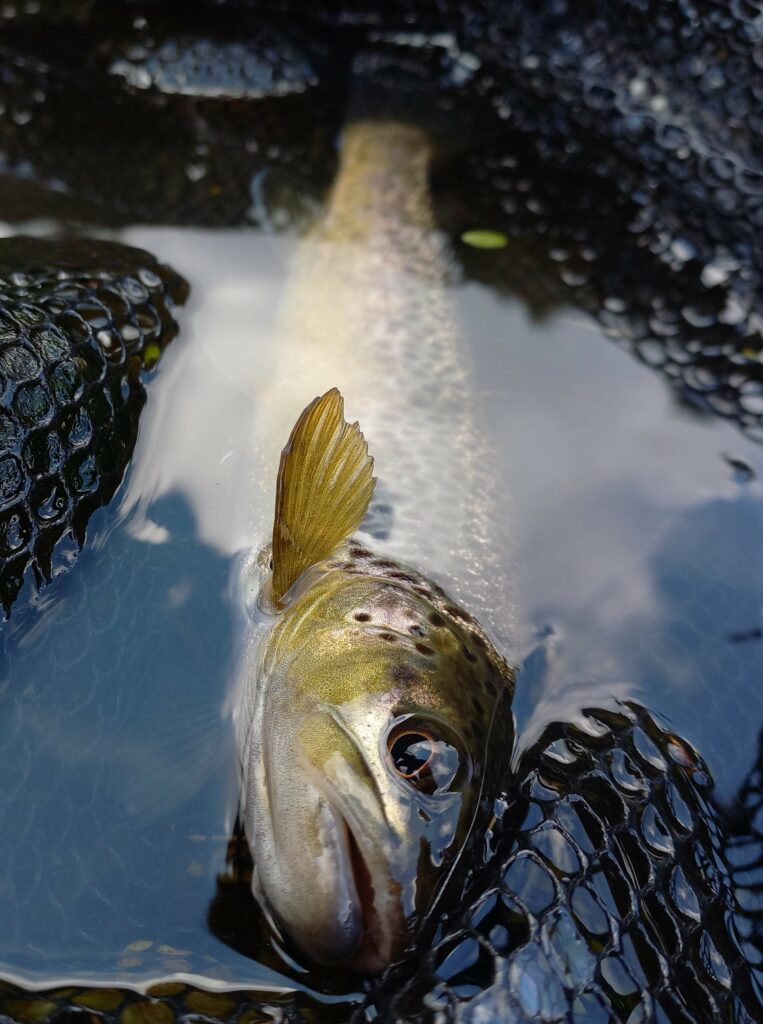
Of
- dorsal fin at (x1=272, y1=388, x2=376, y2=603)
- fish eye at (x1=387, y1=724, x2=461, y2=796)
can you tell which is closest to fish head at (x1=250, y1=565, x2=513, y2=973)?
fish eye at (x1=387, y1=724, x2=461, y2=796)

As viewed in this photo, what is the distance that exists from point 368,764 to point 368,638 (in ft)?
1.04

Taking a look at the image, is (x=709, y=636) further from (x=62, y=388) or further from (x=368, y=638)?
(x=62, y=388)

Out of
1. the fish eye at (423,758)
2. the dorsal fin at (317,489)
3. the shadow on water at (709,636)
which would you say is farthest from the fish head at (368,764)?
the shadow on water at (709,636)

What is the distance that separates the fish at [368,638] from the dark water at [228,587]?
0.12 metres

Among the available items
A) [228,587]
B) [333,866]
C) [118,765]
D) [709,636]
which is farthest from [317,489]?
[709,636]

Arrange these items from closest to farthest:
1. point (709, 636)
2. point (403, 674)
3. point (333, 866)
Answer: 1. point (333, 866)
2. point (403, 674)
3. point (709, 636)

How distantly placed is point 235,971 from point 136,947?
7.7 inches

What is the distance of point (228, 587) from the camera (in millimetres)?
2158

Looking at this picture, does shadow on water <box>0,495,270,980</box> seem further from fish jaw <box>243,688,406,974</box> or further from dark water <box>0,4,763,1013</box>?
fish jaw <box>243,688,406,974</box>

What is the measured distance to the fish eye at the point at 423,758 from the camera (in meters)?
1.60

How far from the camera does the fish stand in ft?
5.02

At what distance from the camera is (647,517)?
2.65m

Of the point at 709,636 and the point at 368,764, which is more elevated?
the point at 368,764

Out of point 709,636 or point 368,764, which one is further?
point 709,636
